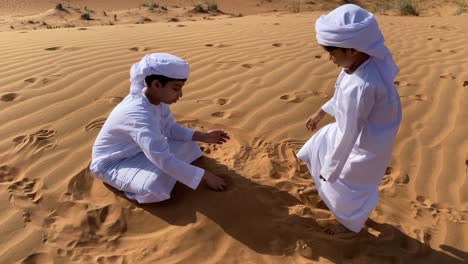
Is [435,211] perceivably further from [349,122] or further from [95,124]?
[95,124]

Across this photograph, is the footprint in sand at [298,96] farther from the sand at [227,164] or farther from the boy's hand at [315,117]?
the boy's hand at [315,117]

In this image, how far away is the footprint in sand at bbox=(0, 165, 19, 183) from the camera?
2822mm

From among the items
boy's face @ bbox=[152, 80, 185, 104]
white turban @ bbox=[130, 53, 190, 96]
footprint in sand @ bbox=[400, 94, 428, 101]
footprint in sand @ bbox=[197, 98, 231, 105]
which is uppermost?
white turban @ bbox=[130, 53, 190, 96]

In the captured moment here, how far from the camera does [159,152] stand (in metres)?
2.44

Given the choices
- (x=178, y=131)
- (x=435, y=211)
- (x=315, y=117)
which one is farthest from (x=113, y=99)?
(x=435, y=211)

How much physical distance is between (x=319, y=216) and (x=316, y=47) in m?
3.39

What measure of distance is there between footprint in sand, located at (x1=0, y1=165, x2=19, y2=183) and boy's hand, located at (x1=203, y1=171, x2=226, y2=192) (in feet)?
4.13

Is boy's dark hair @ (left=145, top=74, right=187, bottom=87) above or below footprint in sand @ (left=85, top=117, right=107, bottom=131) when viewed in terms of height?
above

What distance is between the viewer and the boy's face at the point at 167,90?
2.53 meters

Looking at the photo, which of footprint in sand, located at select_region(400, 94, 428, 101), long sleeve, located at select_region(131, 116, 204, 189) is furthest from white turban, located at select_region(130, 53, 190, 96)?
footprint in sand, located at select_region(400, 94, 428, 101)

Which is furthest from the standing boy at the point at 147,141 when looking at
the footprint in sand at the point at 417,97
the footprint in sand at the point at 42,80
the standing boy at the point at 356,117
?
the footprint in sand at the point at 417,97

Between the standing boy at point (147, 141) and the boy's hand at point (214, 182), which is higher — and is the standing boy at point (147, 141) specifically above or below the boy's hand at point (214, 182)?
above

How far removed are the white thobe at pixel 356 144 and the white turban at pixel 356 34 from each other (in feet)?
0.18

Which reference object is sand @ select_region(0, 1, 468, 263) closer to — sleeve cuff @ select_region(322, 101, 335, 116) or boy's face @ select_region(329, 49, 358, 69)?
sleeve cuff @ select_region(322, 101, 335, 116)
